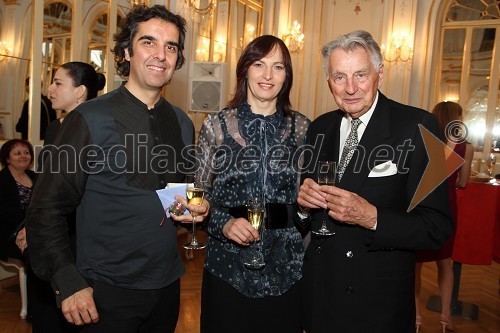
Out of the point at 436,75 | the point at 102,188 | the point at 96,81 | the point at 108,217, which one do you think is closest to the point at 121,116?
the point at 102,188

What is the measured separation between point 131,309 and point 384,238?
104 centimetres

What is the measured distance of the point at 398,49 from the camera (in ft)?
31.6

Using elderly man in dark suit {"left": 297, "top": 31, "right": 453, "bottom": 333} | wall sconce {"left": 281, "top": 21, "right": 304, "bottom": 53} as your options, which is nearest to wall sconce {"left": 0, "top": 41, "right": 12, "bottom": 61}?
elderly man in dark suit {"left": 297, "top": 31, "right": 453, "bottom": 333}

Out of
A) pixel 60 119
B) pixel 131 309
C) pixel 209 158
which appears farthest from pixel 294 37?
pixel 131 309

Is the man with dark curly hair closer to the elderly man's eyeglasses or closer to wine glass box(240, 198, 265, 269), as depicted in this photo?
wine glass box(240, 198, 265, 269)

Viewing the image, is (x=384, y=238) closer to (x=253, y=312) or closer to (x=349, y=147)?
(x=349, y=147)

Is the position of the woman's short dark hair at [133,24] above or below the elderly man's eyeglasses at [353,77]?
above

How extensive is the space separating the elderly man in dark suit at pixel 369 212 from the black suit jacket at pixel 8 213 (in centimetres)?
315

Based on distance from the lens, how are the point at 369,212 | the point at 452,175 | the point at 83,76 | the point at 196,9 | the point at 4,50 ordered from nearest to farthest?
the point at 369,212
the point at 83,76
the point at 452,175
the point at 4,50
the point at 196,9

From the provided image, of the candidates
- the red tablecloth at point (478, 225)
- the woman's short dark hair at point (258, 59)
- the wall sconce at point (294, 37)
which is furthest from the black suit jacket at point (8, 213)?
the wall sconce at point (294, 37)

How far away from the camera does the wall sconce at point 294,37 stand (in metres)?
9.89

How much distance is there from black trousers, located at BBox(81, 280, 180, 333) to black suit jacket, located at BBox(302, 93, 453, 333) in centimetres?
66

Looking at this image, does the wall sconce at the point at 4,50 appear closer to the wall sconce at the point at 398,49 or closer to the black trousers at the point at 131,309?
the black trousers at the point at 131,309

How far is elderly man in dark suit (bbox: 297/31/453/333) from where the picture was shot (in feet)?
5.47
